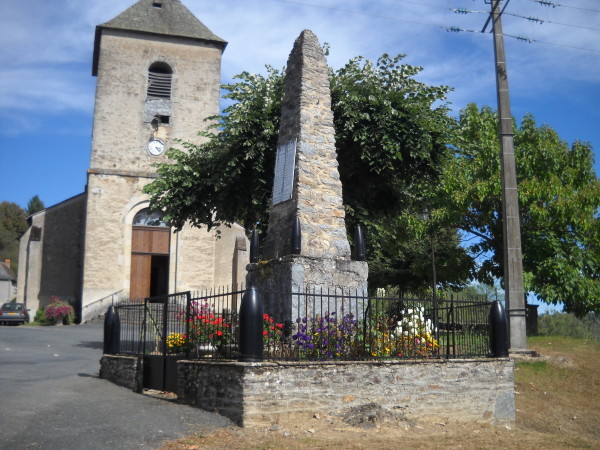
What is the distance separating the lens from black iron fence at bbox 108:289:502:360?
858cm

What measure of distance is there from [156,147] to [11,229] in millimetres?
49374

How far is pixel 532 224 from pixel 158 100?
2008cm

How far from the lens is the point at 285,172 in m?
10.4

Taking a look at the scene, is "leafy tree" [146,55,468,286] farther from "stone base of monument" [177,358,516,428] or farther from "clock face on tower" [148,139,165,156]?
"clock face on tower" [148,139,165,156]

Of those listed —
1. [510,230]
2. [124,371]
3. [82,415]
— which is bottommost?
[82,415]

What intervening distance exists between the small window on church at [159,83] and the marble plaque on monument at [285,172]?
23.6 meters

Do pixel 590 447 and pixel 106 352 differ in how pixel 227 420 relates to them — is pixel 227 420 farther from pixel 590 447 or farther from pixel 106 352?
pixel 106 352

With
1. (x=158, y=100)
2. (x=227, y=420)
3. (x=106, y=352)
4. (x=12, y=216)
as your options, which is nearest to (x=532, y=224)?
(x=106, y=352)

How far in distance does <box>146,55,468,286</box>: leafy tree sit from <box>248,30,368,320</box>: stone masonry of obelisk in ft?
16.2

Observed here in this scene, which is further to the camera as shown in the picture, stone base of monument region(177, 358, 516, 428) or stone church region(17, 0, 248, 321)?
stone church region(17, 0, 248, 321)

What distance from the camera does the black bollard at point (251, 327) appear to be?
773 centimetres

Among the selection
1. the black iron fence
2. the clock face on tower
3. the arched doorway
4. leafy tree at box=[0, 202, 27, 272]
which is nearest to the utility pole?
the black iron fence

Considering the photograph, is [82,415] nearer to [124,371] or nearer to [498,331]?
[124,371]

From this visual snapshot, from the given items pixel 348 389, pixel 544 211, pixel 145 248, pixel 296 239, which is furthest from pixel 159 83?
pixel 348 389
